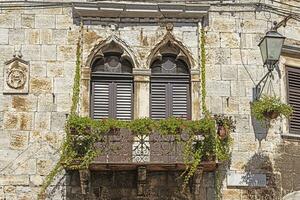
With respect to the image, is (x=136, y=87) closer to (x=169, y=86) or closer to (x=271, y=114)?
(x=169, y=86)

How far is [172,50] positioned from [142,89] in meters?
1.00

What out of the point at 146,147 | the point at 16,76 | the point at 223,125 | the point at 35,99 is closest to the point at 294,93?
the point at 223,125

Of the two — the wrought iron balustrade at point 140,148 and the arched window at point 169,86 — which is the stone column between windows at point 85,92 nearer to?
the wrought iron balustrade at point 140,148

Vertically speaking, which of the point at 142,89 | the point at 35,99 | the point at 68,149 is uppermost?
the point at 142,89

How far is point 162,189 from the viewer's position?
1273cm

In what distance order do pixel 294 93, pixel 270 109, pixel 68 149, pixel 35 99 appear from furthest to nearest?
pixel 294 93 → pixel 35 99 → pixel 270 109 → pixel 68 149

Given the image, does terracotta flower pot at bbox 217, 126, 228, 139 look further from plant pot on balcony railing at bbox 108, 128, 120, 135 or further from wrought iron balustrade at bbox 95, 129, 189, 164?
plant pot on balcony railing at bbox 108, 128, 120, 135

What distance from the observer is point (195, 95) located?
13383 millimetres

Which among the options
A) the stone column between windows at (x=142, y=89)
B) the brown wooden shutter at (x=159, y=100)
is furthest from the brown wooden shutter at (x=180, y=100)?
the stone column between windows at (x=142, y=89)

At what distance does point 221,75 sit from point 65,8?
3.25 meters

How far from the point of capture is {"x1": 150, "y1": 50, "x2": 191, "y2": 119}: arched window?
1346 cm

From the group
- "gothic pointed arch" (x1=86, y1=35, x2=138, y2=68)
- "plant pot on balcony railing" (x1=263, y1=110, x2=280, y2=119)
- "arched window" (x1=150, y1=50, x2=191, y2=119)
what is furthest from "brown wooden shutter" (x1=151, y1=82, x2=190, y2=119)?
"plant pot on balcony railing" (x1=263, y1=110, x2=280, y2=119)

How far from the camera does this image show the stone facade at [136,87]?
12773 millimetres

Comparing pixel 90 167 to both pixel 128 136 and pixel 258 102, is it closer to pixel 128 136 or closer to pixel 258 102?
pixel 128 136
